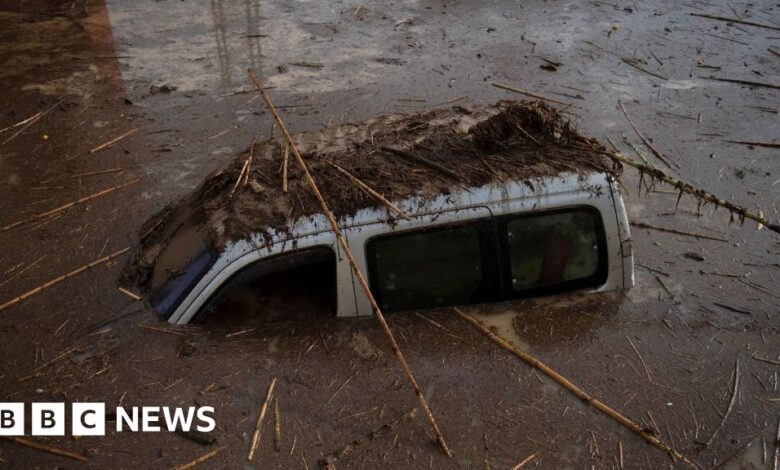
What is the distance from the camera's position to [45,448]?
4406mm

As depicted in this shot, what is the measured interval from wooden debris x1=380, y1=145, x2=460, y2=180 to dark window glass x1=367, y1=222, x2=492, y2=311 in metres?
0.45

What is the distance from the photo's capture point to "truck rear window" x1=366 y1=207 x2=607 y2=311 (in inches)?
194

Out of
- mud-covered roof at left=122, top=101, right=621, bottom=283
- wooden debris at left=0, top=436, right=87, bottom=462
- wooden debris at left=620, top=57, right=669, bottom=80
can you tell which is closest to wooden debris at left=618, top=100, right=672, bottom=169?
wooden debris at left=620, top=57, right=669, bottom=80

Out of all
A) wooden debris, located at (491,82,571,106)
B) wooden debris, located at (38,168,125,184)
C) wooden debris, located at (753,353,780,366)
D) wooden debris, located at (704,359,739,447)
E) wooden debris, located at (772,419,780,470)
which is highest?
wooden debris, located at (491,82,571,106)

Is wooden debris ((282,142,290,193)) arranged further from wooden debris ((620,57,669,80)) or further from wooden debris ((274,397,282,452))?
wooden debris ((620,57,669,80))

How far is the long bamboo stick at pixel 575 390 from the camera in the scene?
457cm

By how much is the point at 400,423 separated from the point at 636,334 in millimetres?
2220

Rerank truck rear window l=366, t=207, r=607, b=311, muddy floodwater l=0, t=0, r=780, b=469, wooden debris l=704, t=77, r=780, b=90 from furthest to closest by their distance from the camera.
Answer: wooden debris l=704, t=77, r=780, b=90 → truck rear window l=366, t=207, r=607, b=311 → muddy floodwater l=0, t=0, r=780, b=469

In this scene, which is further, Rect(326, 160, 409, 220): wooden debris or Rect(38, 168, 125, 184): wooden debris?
Rect(38, 168, 125, 184): wooden debris

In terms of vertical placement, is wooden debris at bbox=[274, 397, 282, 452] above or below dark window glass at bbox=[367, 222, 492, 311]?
below

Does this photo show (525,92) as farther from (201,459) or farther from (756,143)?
(201,459)

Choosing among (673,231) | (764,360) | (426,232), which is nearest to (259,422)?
(426,232)

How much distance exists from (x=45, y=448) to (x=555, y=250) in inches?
152

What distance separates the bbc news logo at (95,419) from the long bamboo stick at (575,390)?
2.16m
